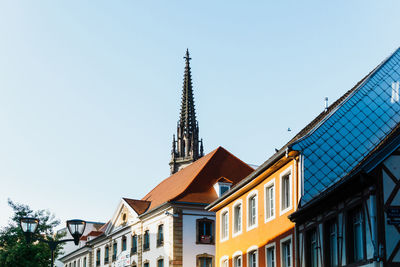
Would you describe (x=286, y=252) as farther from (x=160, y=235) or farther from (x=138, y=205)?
(x=138, y=205)

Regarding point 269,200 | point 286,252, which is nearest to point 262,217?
point 269,200

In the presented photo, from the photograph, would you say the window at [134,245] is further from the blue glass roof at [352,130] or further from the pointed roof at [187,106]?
the pointed roof at [187,106]

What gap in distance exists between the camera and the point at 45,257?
5109 centimetres

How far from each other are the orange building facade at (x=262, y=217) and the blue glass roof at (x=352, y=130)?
0.67 metres

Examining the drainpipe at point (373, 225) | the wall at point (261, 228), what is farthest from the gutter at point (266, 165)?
the drainpipe at point (373, 225)

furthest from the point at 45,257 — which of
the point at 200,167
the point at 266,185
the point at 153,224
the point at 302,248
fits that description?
the point at 302,248

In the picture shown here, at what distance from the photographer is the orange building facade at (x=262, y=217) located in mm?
30438

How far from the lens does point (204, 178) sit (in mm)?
55594

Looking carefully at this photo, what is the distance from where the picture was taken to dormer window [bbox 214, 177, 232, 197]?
54.1 m

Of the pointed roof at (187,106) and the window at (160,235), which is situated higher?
the pointed roof at (187,106)

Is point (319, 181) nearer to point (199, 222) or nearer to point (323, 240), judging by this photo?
point (323, 240)

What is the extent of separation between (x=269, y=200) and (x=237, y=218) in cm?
560

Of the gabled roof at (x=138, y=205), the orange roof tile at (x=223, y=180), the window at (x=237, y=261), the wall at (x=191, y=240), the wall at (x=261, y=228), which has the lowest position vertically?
the window at (x=237, y=261)

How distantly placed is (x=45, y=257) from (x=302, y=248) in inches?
1089
